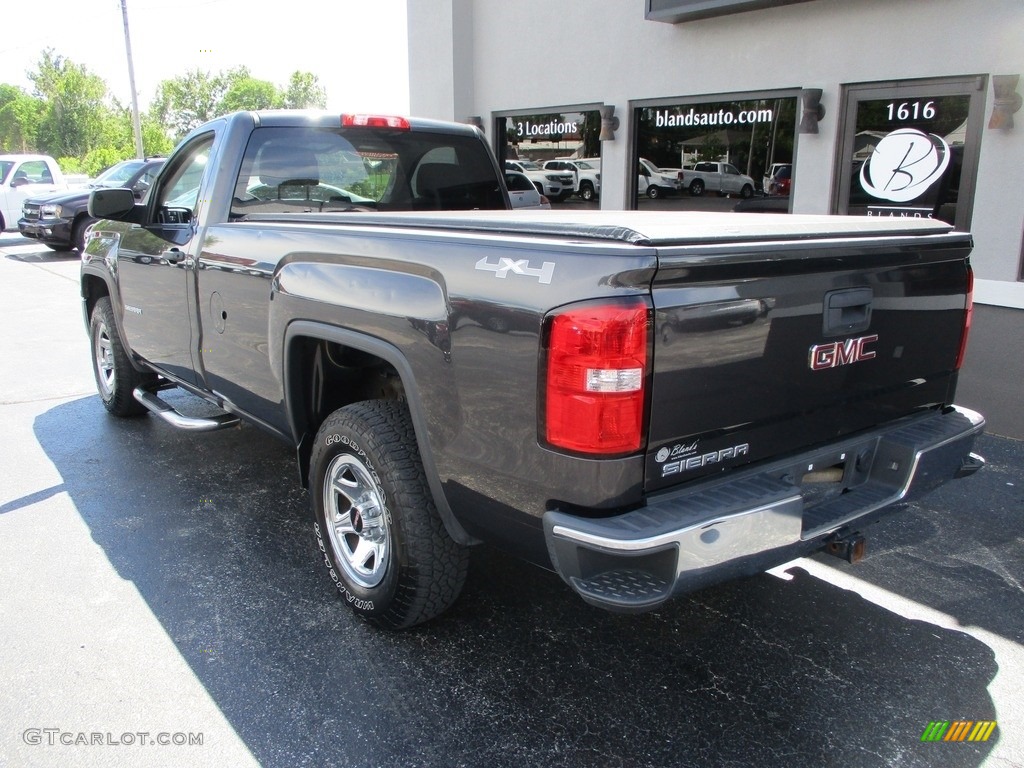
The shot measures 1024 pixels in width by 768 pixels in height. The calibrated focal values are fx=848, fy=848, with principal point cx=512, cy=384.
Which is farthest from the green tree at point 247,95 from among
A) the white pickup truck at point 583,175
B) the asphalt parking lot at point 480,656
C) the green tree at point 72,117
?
the asphalt parking lot at point 480,656

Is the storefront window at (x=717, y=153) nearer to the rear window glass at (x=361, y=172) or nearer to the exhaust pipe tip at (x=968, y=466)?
the rear window glass at (x=361, y=172)

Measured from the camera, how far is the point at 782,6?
29.2ft

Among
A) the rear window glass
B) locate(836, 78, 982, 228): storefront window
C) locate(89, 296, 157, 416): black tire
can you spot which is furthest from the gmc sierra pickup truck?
locate(836, 78, 982, 228): storefront window

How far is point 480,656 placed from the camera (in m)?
3.09

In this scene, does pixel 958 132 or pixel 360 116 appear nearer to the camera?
pixel 360 116

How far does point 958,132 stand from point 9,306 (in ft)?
35.8

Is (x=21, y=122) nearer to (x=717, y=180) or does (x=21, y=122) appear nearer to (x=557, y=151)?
(x=557, y=151)

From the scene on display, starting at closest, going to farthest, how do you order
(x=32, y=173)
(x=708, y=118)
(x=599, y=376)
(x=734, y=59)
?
(x=599, y=376) → (x=734, y=59) → (x=708, y=118) → (x=32, y=173)

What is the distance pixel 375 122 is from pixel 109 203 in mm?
1461

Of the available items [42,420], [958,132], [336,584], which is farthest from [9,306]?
[958,132]

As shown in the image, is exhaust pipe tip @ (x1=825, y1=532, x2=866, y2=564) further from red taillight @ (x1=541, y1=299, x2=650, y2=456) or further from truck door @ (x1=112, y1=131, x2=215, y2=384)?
truck door @ (x1=112, y1=131, x2=215, y2=384)

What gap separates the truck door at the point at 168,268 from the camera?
14.1 ft

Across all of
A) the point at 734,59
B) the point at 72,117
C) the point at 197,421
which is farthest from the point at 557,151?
the point at 72,117

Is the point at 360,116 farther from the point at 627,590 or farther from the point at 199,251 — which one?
the point at 627,590
